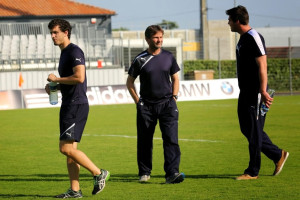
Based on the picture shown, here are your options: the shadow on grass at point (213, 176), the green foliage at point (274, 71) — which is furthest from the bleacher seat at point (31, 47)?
the shadow on grass at point (213, 176)

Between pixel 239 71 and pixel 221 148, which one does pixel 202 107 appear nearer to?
pixel 221 148

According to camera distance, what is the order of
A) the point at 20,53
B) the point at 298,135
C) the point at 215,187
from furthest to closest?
1. the point at 20,53
2. the point at 298,135
3. the point at 215,187

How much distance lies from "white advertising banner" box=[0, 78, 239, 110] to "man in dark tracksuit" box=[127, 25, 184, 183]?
19.2m

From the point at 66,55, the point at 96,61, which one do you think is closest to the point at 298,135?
the point at 66,55

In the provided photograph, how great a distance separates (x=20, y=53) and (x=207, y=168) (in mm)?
27198

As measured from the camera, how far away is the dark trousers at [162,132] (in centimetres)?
904

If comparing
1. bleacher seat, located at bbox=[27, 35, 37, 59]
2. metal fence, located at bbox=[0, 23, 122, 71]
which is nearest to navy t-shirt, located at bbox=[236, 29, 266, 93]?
metal fence, located at bbox=[0, 23, 122, 71]

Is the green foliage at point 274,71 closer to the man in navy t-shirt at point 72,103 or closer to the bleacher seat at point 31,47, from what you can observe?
the bleacher seat at point 31,47

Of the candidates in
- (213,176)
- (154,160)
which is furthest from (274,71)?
(213,176)

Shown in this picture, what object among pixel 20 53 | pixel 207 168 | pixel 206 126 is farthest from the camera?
pixel 20 53

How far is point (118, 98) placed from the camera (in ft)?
99.3

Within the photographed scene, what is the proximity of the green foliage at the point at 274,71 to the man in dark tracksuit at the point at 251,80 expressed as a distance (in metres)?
28.2

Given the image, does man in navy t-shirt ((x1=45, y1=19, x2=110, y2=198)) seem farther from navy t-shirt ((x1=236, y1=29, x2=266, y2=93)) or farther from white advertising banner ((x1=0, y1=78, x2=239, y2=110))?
white advertising banner ((x1=0, y1=78, x2=239, y2=110))

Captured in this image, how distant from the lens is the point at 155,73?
8.98 metres
